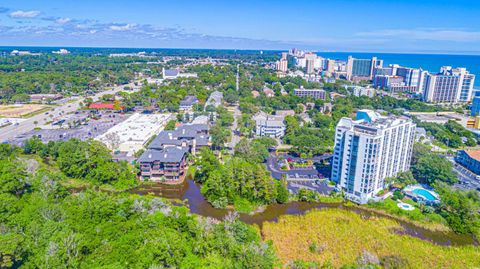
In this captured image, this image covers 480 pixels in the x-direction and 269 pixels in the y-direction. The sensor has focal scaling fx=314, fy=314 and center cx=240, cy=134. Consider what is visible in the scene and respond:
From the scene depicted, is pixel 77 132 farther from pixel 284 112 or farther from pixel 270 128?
pixel 284 112

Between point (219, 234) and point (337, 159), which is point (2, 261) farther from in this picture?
point (337, 159)

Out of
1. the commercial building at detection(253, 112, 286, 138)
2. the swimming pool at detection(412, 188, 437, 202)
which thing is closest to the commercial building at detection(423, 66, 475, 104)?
the commercial building at detection(253, 112, 286, 138)

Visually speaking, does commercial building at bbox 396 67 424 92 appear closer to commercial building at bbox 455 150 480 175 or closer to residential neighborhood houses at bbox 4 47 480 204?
residential neighborhood houses at bbox 4 47 480 204

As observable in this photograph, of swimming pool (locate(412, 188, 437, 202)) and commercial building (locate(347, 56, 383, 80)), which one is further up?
commercial building (locate(347, 56, 383, 80))

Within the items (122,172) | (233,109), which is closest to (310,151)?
(122,172)

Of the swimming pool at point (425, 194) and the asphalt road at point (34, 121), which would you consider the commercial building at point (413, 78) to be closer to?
the swimming pool at point (425, 194)

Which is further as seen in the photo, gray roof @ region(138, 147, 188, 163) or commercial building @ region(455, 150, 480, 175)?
commercial building @ region(455, 150, 480, 175)

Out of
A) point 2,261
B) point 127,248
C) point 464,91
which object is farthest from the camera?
point 464,91
